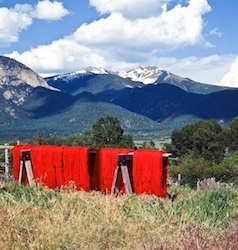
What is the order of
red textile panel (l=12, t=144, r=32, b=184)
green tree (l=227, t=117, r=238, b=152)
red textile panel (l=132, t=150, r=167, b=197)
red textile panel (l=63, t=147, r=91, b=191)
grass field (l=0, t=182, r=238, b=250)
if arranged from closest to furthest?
1. grass field (l=0, t=182, r=238, b=250)
2. red textile panel (l=132, t=150, r=167, b=197)
3. red textile panel (l=63, t=147, r=91, b=191)
4. red textile panel (l=12, t=144, r=32, b=184)
5. green tree (l=227, t=117, r=238, b=152)

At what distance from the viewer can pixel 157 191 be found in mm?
12727

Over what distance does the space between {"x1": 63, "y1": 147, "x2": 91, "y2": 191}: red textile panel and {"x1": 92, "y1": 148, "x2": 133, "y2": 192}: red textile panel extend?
0.80 ft

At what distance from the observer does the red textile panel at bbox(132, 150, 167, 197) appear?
12680 millimetres

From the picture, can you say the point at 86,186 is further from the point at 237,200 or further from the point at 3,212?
the point at 3,212

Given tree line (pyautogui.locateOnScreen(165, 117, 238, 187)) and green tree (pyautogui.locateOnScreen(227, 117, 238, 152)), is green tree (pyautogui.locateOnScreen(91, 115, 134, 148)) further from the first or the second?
green tree (pyautogui.locateOnScreen(227, 117, 238, 152))

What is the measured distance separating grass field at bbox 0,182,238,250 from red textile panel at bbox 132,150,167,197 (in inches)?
139

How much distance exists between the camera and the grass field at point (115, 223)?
601 cm

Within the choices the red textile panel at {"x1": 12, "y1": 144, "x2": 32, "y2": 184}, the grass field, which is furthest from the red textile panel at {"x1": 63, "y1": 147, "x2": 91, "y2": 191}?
the grass field

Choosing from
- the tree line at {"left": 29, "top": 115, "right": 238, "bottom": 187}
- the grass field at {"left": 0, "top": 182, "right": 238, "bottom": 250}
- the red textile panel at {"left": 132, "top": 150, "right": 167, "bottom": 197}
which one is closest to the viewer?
the grass field at {"left": 0, "top": 182, "right": 238, "bottom": 250}

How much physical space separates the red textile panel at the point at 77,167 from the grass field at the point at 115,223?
4.38 meters

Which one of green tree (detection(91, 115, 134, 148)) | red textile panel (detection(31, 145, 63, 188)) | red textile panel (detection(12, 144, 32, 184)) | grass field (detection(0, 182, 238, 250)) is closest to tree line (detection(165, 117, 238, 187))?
green tree (detection(91, 115, 134, 148))

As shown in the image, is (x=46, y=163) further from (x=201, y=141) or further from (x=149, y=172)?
(x=201, y=141)

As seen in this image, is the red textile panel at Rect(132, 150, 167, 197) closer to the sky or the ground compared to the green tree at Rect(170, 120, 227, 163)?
closer to the sky

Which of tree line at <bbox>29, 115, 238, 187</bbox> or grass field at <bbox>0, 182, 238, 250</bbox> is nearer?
grass field at <bbox>0, 182, 238, 250</bbox>
